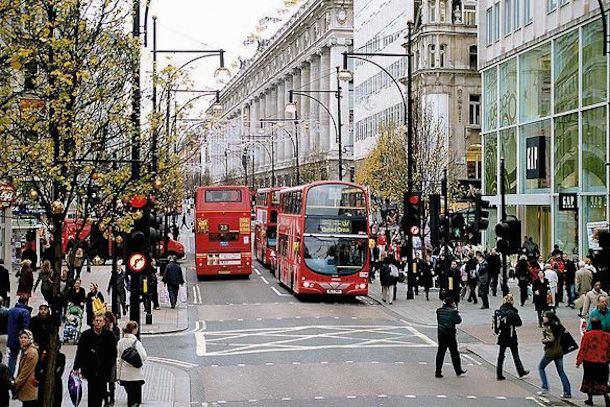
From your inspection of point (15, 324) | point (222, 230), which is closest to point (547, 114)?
point (222, 230)

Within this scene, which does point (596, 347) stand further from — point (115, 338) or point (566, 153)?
point (566, 153)

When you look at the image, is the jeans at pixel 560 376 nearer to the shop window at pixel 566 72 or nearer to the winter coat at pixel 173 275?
the winter coat at pixel 173 275

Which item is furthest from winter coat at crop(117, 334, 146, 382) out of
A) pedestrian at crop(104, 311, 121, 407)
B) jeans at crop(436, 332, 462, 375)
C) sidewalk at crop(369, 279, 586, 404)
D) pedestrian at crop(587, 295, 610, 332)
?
pedestrian at crop(587, 295, 610, 332)

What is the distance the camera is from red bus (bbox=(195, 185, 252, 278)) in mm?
45500

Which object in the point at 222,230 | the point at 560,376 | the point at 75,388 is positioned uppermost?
the point at 222,230

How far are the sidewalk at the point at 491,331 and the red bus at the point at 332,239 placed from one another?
1710mm

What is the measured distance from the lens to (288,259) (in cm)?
3944

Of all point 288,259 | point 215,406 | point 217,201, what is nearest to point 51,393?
point 215,406

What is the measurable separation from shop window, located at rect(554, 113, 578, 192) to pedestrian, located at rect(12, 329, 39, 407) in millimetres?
30515

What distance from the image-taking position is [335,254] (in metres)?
35.2

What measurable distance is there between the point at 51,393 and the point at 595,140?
30.2 metres

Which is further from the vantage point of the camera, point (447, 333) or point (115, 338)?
point (447, 333)

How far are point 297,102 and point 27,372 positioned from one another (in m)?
105

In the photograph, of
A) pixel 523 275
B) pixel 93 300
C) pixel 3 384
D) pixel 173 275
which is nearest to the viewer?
pixel 3 384
